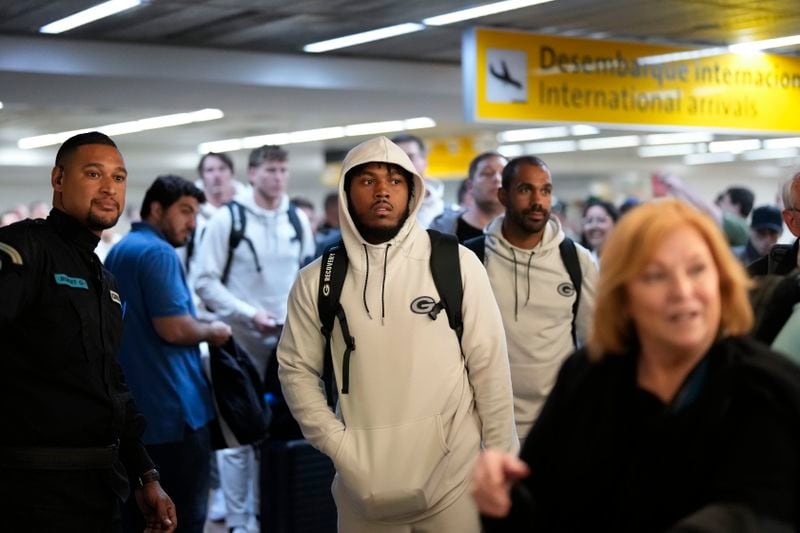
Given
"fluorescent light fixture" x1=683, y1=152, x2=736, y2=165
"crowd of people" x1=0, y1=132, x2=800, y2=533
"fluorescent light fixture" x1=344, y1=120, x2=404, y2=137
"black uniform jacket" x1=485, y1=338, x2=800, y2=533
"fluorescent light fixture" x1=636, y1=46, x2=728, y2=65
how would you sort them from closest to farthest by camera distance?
"black uniform jacket" x1=485, y1=338, x2=800, y2=533 → "crowd of people" x1=0, y1=132, x2=800, y2=533 → "fluorescent light fixture" x1=636, y1=46, x2=728, y2=65 → "fluorescent light fixture" x1=344, y1=120, x2=404, y2=137 → "fluorescent light fixture" x1=683, y1=152, x2=736, y2=165

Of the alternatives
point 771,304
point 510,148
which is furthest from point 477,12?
point 510,148

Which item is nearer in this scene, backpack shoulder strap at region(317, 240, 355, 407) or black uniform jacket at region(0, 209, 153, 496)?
black uniform jacket at region(0, 209, 153, 496)

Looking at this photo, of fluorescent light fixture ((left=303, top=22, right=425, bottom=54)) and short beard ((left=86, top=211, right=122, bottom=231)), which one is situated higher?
fluorescent light fixture ((left=303, top=22, right=425, bottom=54))

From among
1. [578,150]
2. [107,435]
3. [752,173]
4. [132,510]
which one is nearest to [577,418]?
[107,435]

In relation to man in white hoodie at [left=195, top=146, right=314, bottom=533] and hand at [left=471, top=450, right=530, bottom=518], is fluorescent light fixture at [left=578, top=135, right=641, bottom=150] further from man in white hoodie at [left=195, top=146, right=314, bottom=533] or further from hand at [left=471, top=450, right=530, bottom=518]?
hand at [left=471, top=450, right=530, bottom=518]

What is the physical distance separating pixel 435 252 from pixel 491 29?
4209 mm

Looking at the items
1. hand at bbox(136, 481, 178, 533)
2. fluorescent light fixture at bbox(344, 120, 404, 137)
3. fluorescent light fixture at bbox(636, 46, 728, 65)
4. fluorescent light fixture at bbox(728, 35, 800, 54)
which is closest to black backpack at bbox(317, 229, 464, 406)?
hand at bbox(136, 481, 178, 533)

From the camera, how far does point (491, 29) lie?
27.8ft

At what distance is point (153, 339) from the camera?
19.0ft

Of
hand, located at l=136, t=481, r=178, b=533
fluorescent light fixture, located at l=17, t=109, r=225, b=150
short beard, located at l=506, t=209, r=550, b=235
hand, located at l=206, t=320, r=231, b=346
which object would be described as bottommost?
hand, located at l=136, t=481, r=178, b=533

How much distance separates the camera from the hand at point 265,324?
289 inches

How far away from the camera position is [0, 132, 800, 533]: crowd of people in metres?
2.51

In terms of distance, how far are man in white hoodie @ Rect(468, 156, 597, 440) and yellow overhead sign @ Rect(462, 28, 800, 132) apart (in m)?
2.40

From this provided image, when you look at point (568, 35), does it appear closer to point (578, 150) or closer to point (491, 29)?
point (491, 29)
